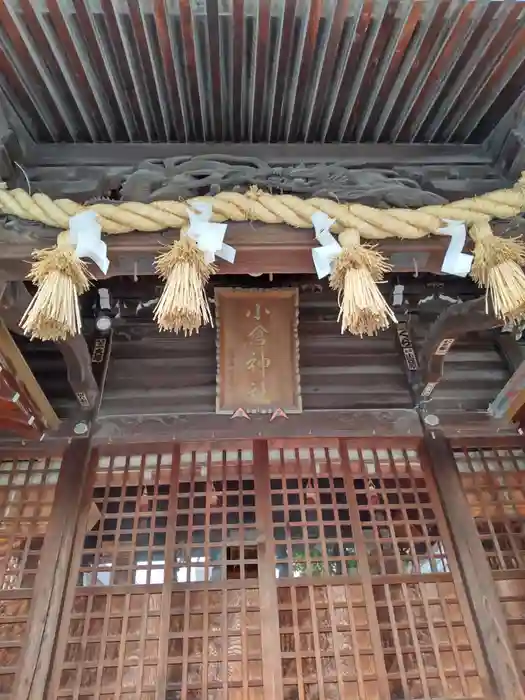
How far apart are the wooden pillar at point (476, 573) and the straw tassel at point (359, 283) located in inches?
55.6

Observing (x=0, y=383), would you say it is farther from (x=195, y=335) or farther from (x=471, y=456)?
(x=471, y=456)

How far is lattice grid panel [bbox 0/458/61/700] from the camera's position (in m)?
2.91

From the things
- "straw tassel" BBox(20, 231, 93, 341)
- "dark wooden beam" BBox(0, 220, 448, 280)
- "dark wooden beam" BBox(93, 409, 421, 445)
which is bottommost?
"straw tassel" BBox(20, 231, 93, 341)

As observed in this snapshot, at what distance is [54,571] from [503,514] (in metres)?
2.42

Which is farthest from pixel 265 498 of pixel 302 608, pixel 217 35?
pixel 217 35

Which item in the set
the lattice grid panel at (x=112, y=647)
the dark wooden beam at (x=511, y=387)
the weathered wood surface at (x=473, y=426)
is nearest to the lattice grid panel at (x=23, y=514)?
the lattice grid panel at (x=112, y=647)

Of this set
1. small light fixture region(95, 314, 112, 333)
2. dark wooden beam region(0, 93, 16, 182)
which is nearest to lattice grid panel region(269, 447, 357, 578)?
small light fixture region(95, 314, 112, 333)

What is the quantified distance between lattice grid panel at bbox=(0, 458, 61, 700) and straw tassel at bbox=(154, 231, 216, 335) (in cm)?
160

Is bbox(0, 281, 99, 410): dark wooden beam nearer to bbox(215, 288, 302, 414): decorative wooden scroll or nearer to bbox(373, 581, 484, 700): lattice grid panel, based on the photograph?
bbox(215, 288, 302, 414): decorative wooden scroll

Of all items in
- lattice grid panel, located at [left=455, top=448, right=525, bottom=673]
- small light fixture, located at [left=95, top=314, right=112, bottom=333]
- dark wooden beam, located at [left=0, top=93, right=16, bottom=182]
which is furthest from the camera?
small light fixture, located at [left=95, top=314, right=112, bottom=333]

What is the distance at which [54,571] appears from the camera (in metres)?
3.07

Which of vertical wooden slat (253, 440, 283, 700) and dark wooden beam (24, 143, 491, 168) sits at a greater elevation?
dark wooden beam (24, 143, 491, 168)

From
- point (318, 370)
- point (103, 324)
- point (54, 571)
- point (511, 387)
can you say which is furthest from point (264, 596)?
point (103, 324)

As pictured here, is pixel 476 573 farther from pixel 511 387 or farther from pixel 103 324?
pixel 103 324
